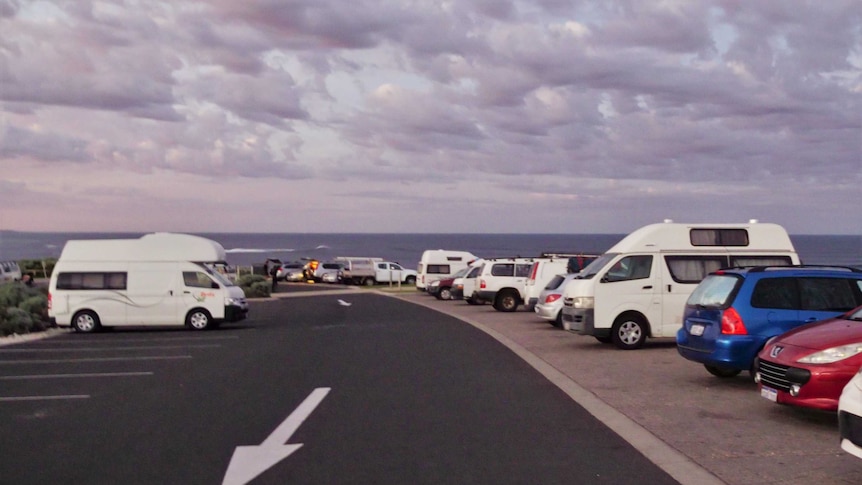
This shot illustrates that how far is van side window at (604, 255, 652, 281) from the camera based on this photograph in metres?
17.5

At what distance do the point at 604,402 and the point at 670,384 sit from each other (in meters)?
1.93

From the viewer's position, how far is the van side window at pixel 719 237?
18.0m

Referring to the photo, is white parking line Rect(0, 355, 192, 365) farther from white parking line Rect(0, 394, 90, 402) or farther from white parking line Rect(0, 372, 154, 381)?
white parking line Rect(0, 394, 90, 402)

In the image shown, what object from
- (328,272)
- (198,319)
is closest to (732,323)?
(198,319)

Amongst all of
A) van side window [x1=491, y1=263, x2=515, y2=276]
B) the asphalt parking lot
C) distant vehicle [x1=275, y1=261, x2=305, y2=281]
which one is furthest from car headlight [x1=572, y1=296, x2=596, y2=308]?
distant vehicle [x1=275, y1=261, x2=305, y2=281]

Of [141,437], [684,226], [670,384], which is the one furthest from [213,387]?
[684,226]

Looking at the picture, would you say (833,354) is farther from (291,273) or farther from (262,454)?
(291,273)

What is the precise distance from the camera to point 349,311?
3183 cm

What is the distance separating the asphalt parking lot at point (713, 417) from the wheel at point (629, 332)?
0.27m

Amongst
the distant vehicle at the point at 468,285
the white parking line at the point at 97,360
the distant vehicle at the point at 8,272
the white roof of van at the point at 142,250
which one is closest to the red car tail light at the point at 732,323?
the white parking line at the point at 97,360

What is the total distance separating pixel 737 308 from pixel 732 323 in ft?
0.71

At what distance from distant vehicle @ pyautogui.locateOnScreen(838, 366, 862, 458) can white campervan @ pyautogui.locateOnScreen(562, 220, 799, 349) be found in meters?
10.3

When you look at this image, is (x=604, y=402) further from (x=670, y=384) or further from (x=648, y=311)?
(x=648, y=311)

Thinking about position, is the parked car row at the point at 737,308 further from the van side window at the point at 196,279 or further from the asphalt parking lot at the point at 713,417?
the van side window at the point at 196,279
